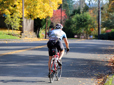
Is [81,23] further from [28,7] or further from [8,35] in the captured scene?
[8,35]

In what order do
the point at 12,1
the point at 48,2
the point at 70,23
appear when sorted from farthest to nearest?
the point at 70,23 < the point at 48,2 < the point at 12,1

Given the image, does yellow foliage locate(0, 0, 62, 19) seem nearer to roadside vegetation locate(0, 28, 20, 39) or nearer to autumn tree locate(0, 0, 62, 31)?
autumn tree locate(0, 0, 62, 31)

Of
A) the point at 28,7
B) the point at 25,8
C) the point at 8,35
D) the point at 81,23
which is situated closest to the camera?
the point at 8,35

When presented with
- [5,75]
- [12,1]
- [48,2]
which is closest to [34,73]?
[5,75]

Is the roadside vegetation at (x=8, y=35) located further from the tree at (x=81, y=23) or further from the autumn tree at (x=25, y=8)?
the tree at (x=81, y=23)

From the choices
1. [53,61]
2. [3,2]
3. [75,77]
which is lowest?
[75,77]

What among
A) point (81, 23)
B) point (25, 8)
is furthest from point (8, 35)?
point (81, 23)

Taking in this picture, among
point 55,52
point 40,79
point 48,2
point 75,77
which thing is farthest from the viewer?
point 48,2

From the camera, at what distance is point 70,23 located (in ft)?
226

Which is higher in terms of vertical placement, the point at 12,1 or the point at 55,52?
the point at 12,1

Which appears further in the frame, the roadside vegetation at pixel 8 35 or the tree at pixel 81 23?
the tree at pixel 81 23

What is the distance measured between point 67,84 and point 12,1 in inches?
1282

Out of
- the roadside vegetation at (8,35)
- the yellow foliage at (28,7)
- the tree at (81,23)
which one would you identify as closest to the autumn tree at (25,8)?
the yellow foliage at (28,7)

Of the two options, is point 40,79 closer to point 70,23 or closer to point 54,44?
point 54,44
